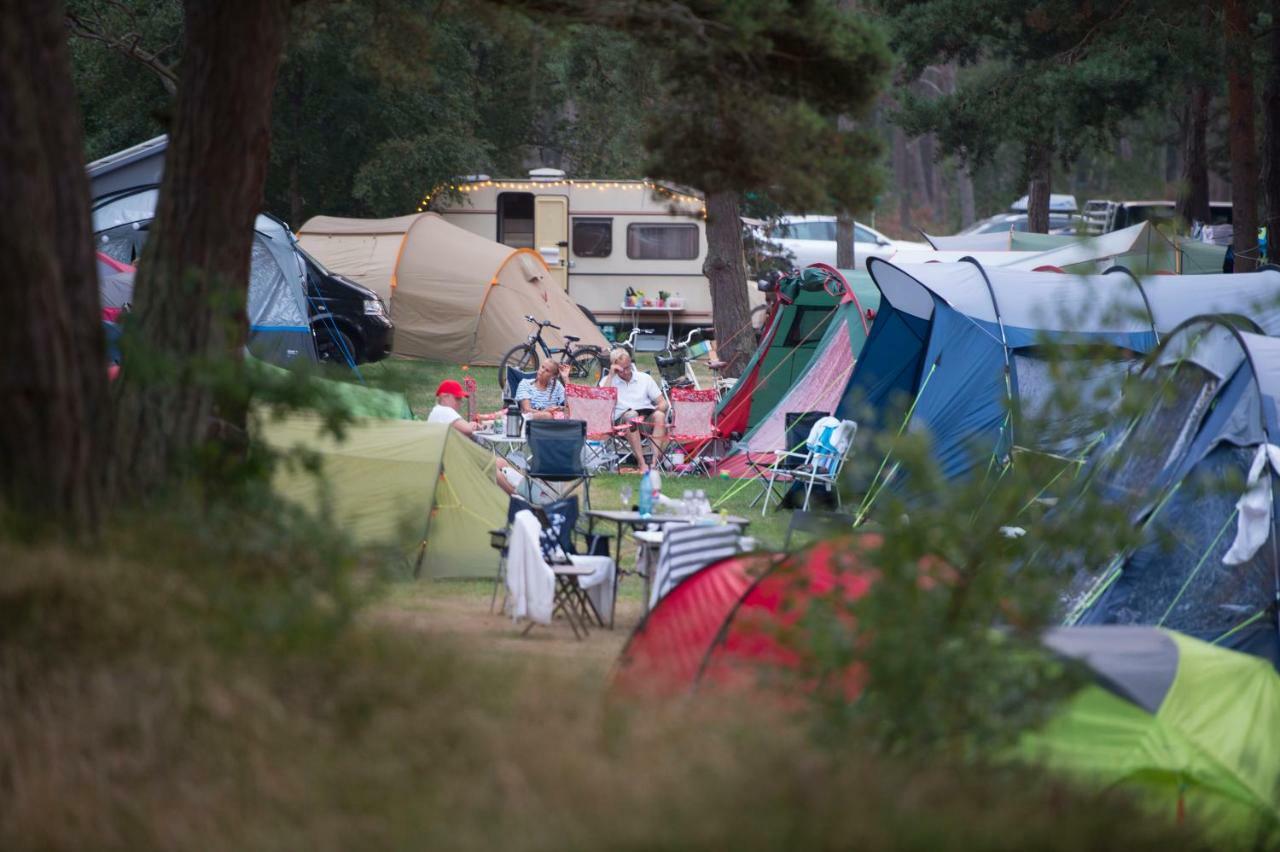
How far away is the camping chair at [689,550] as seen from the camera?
7.13 metres

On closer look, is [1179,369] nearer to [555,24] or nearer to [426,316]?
[555,24]

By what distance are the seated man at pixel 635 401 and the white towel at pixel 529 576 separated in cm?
469

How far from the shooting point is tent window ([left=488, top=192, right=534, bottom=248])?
22.5 m

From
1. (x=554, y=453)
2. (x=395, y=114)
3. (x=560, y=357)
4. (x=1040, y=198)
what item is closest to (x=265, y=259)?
(x=560, y=357)

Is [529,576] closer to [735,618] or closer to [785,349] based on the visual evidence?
[735,618]

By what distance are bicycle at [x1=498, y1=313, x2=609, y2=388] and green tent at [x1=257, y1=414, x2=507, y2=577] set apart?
6.83 m

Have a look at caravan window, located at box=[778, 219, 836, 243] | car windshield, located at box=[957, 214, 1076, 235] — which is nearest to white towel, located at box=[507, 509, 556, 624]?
caravan window, located at box=[778, 219, 836, 243]

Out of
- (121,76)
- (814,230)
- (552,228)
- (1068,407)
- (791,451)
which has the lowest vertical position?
(791,451)

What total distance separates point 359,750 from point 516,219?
1967 centimetres

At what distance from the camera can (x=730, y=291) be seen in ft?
56.6

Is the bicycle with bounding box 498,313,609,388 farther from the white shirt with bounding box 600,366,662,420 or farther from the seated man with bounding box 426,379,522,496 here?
the seated man with bounding box 426,379,522,496

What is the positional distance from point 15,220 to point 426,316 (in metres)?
15.5

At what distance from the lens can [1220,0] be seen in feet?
49.8

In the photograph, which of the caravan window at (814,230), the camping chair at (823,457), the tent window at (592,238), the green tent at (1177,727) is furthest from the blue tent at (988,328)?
the caravan window at (814,230)
